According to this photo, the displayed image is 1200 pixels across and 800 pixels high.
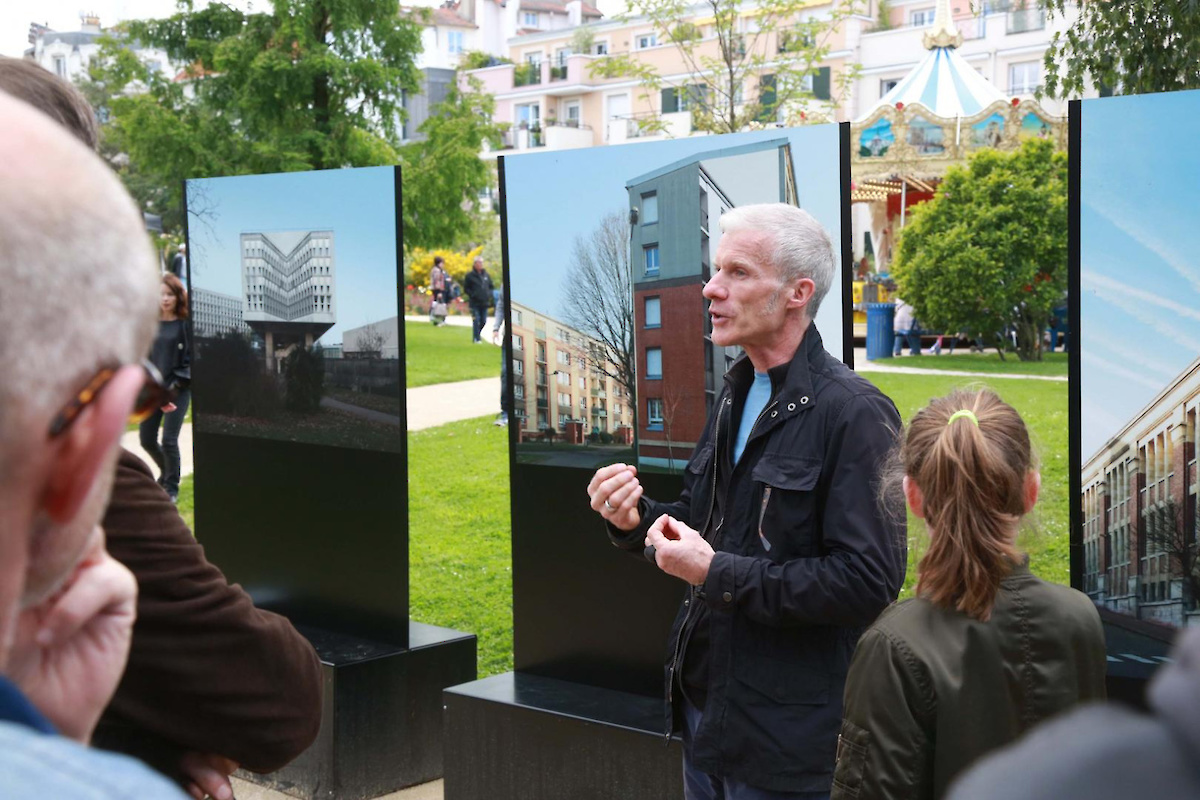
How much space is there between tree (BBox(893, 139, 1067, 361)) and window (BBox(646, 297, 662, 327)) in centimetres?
1384

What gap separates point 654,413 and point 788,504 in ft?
4.71

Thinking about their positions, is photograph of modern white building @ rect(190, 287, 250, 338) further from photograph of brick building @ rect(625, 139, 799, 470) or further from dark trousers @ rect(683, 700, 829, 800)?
dark trousers @ rect(683, 700, 829, 800)

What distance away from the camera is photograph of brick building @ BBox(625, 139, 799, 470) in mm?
4043

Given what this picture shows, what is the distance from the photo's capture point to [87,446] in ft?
2.91

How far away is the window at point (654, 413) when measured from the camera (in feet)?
14.3

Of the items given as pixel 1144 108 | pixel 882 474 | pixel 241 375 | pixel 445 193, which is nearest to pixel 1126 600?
pixel 882 474

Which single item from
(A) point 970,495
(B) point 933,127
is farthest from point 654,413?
(B) point 933,127

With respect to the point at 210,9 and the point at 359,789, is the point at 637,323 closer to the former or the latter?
the point at 359,789

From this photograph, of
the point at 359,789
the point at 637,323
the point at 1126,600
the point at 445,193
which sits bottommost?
the point at 359,789

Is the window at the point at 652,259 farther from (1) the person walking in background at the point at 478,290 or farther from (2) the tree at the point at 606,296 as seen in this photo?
(1) the person walking in background at the point at 478,290

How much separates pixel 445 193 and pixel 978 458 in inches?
714

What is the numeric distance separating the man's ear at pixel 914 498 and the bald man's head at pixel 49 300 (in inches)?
67.4

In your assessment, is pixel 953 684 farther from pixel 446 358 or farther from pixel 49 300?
pixel 446 358

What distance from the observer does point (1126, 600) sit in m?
3.31
